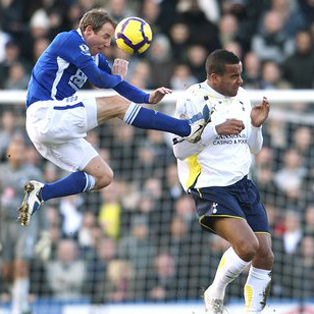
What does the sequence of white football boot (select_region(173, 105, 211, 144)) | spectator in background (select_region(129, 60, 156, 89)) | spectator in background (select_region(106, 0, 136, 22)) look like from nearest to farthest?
white football boot (select_region(173, 105, 211, 144))
spectator in background (select_region(129, 60, 156, 89))
spectator in background (select_region(106, 0, 136, 22))

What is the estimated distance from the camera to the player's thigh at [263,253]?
432 inches

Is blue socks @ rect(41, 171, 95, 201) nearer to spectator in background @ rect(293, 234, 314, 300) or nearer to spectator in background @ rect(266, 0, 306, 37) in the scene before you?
spectator in background @ rect(293, 234, 314, 300)

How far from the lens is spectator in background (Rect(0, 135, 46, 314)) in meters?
15.2

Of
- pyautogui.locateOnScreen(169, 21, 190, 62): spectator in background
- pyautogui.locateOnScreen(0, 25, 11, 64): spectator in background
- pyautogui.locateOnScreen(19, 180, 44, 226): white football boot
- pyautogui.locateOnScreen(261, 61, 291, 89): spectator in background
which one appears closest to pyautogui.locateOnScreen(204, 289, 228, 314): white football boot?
pyautogui.locateOnScreen(19, 180, 44, 226): white football boot

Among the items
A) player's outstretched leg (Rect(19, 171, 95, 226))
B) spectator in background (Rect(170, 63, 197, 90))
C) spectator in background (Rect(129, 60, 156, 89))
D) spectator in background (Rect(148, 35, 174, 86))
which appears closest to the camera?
player's outstretched leg (Rect(19, 171, 95, 226))

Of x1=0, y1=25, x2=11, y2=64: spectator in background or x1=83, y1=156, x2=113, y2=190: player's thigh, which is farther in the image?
x1=0, y1=25, x2=11, y2=64: spectator in background

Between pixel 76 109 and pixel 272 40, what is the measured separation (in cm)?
696

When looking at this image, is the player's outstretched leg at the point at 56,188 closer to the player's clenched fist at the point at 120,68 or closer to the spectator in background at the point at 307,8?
the player's clenched fist at the point at 120,68

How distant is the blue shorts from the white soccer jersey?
0.07 metres

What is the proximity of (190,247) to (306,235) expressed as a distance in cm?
144

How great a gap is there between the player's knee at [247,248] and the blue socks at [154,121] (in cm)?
105

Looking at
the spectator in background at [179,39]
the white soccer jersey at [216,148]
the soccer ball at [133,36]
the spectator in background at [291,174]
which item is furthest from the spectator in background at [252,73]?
the soccer ball at [133,36]

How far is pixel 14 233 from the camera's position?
1534cm

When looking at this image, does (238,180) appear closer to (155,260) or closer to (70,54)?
A: (70,54)
